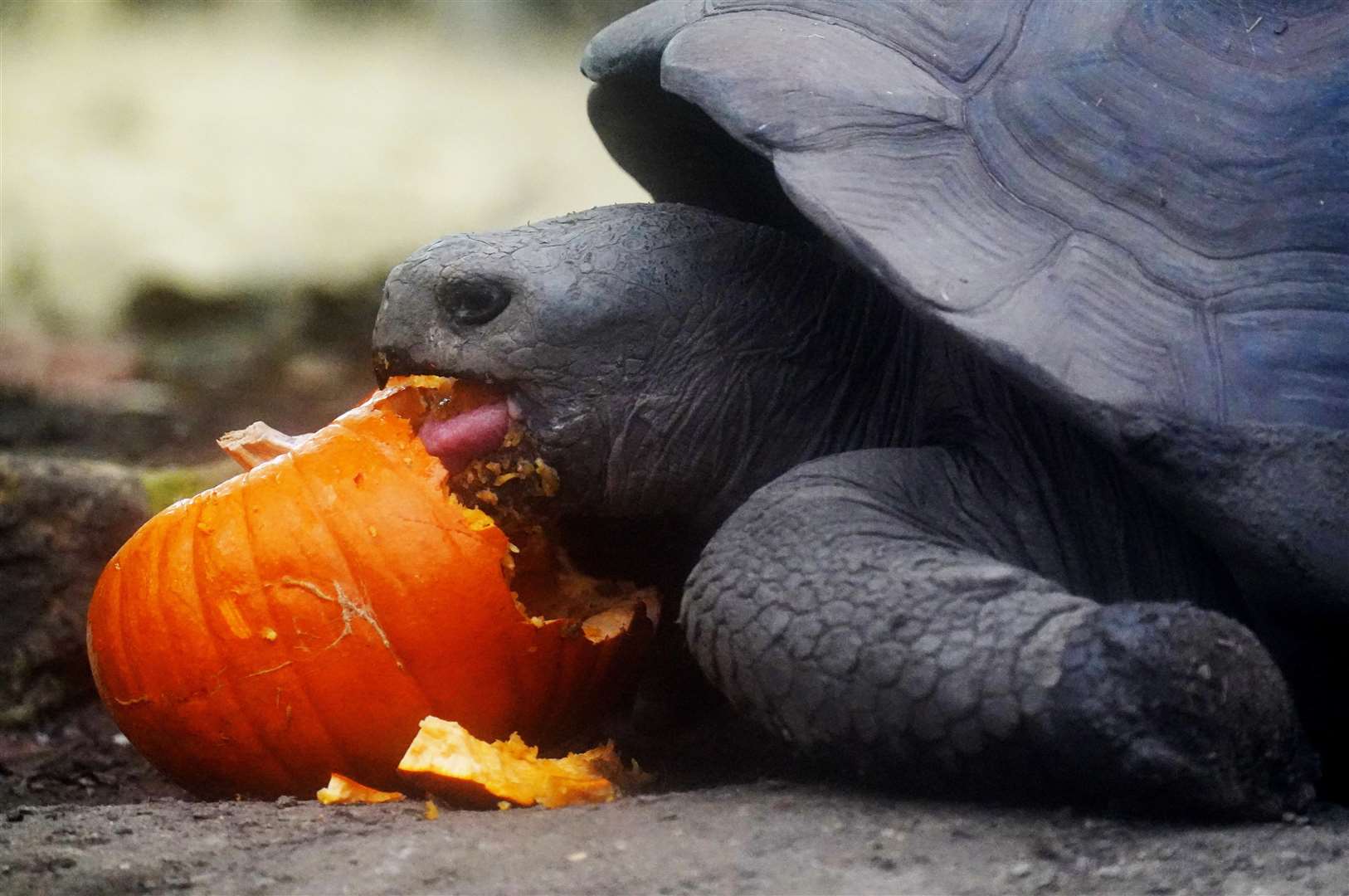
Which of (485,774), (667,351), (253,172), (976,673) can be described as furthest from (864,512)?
(253,172)

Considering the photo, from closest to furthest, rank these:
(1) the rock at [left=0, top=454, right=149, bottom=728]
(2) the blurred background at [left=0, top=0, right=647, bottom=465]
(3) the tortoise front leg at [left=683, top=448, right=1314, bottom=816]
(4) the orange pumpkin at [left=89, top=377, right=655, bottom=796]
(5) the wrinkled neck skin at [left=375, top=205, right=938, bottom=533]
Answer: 1. (3) the tortoise front leg at [left=683, top=448, right=1314, bottom=816]
2. (4) the orange pumpkin at [left=89, top=377, right=655, bottom=796]
3. (5) the wrinkled neck skin at [left=375, top=205, right=938, bottom=533]
4. (1) the rock at [left=0, top=454, right=149, bottom=728]
5. (2) the blurred background at [left=0, top=0, right=647, bottom=465]

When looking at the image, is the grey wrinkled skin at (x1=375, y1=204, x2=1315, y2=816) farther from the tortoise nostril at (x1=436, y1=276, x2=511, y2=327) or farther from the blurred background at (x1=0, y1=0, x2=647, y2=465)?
the blurred background at (x1=0, y1=0, x2=647, y2=465)

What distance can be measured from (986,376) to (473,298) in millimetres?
822

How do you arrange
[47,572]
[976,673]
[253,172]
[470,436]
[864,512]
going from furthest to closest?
1. [253,172]
2. [47,572]
3. [470,436]
4. [864,512]
5. [976,673]

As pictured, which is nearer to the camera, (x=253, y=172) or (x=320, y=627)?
(x=320, y=627)

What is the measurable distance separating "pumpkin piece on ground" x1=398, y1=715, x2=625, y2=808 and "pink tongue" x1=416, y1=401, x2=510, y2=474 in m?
0.42

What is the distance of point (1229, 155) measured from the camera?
197 centimetres

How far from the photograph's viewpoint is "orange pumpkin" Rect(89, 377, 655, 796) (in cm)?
207


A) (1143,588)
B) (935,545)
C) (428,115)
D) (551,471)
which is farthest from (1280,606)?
(428,115)

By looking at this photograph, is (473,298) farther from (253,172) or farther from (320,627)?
(253,172)

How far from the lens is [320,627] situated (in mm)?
2064

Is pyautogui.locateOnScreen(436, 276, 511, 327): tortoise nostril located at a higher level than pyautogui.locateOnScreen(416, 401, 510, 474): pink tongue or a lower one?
higher

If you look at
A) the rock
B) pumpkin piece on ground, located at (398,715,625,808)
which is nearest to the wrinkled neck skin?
pumpkin piece on ground, located at (398,715,625,808)

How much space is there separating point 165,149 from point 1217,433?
4856 millimetres
